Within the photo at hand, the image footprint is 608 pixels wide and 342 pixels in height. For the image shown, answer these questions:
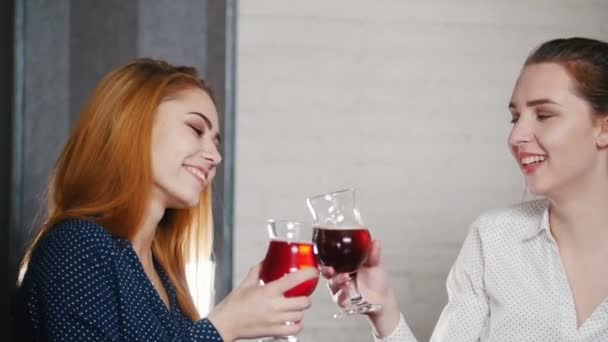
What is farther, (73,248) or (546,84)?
(546,84)

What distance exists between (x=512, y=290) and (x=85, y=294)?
1.02 metres

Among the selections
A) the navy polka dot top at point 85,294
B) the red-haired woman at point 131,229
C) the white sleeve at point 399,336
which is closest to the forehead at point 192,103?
the red-haired woman at point 131,229

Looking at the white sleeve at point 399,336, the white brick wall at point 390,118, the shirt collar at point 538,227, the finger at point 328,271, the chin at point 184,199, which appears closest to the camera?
the finger at point 328,271

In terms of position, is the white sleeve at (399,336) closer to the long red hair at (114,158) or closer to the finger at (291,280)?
the finger at (291,280)

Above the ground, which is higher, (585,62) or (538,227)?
(585,62)

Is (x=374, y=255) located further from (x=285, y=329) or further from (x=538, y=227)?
(x=538, y=227)

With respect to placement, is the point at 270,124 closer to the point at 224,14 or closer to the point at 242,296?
the point at 224,14

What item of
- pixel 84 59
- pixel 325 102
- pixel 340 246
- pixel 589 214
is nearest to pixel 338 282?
pixel 340 246

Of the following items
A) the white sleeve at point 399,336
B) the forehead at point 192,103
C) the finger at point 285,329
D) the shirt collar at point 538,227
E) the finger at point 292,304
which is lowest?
the white sleeve at point 399,336

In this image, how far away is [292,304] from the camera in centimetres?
158

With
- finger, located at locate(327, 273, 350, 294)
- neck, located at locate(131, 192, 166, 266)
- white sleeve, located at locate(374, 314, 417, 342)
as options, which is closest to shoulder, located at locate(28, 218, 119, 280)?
neck, located at locate(131, 192, 166, 266)

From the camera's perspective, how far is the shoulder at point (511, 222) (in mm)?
2119

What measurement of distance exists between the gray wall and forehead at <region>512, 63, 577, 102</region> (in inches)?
42.9

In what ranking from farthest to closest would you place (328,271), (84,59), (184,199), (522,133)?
(84,59), (522,133), (184,199), (328,271)
